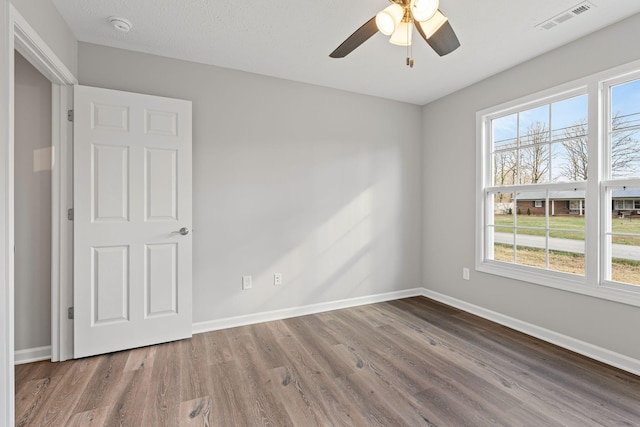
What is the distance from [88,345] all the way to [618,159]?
437 centimetres

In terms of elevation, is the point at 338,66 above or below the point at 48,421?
above

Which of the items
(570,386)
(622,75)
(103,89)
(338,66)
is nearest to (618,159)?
(622,75)

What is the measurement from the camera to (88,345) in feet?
7.93

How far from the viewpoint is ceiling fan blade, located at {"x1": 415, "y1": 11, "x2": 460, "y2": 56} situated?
166 centimetres

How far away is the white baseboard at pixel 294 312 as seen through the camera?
297 cm

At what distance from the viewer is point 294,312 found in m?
3.35

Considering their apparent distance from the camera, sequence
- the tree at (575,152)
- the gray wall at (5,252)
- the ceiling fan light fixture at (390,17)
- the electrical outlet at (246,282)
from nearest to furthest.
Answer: the gray wall at (5,252), the ceiling fan light fixture at (390,17), the tree at (575,152), the electrical outlet at (246,282)

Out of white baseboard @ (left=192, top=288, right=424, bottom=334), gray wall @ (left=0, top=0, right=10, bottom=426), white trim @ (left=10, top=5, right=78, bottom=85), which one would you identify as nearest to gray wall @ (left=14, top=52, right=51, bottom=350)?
white trim @ (left=10, top=5, right=78, bottom=85)

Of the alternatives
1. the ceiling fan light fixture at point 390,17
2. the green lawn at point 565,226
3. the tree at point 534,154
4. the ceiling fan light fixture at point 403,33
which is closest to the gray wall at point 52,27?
the ceiling fan light fixture at point 390,17

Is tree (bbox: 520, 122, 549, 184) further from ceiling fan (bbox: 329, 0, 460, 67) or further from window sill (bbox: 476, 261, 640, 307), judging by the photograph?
ceiling fan (bbox: 329, 0, 460, 67)

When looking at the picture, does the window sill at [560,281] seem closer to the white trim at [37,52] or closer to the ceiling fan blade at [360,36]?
the ceiling fan blade at [360,36]

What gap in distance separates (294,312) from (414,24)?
110 inches

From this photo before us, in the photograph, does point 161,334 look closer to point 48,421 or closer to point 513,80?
point 48,421

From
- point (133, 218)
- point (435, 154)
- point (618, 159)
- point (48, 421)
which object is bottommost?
point (48, 421)
